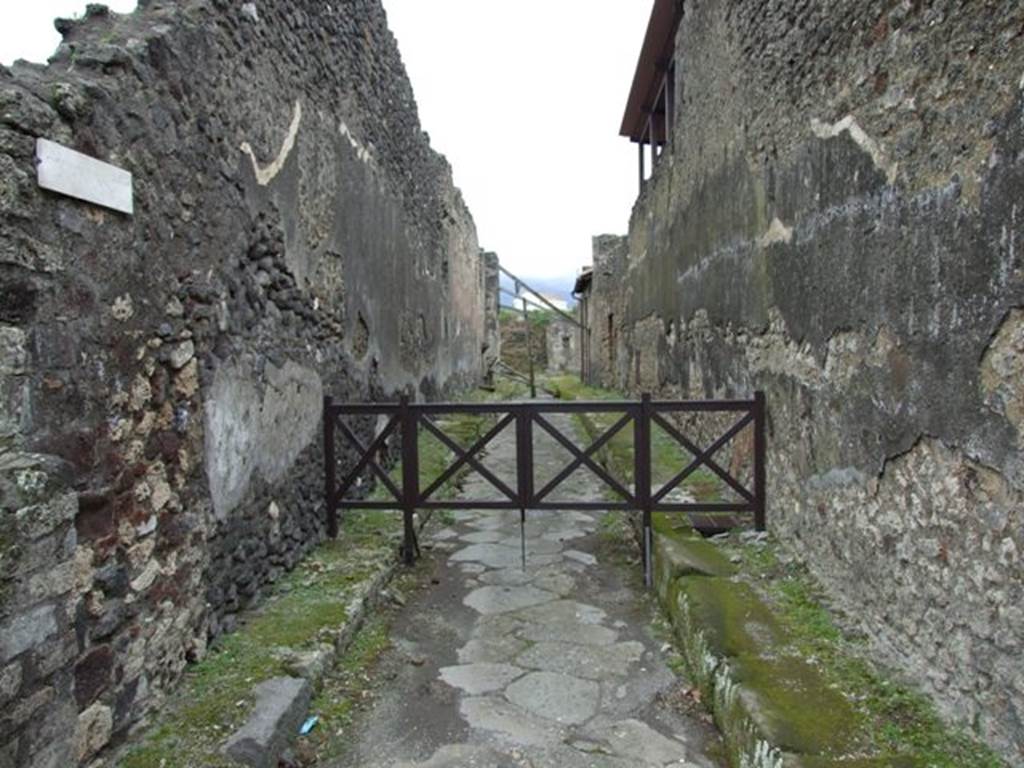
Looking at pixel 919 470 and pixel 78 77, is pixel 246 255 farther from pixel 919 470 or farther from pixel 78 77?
pixel 919 470

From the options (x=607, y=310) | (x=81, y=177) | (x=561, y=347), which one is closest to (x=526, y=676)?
(x=81, y=177)

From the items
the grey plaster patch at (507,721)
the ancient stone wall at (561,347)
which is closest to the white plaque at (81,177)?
the grey plaster patch at (507,721)

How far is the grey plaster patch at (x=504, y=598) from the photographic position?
3.82 meters

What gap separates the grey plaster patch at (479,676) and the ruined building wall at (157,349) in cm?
92

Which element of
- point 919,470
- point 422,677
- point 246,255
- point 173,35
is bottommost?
point 422,677

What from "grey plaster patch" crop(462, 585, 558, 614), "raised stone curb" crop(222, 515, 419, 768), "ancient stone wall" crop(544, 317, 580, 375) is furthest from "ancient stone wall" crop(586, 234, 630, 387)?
"raised stone curb" crop(222, 515, 419, 768)

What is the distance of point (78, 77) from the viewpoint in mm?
2223

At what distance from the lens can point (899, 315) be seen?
2514 mm

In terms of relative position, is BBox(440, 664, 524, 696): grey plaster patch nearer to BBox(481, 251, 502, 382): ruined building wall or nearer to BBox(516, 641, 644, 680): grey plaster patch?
BBox(516, 641, 644, 680): grey plaster patch

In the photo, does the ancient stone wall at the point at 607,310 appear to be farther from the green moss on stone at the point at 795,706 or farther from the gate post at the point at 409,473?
the green moss on stone at the point at 795,706

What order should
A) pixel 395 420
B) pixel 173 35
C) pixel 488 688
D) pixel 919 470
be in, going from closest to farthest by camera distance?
1. pixel 919 470
2. pixel 173 35
3. pixel 488 688
4. pixel 395 420

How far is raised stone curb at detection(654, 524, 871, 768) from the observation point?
2.04 metres

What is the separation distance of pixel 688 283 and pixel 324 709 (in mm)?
4920

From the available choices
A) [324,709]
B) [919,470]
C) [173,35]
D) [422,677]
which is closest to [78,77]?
[173,35]
